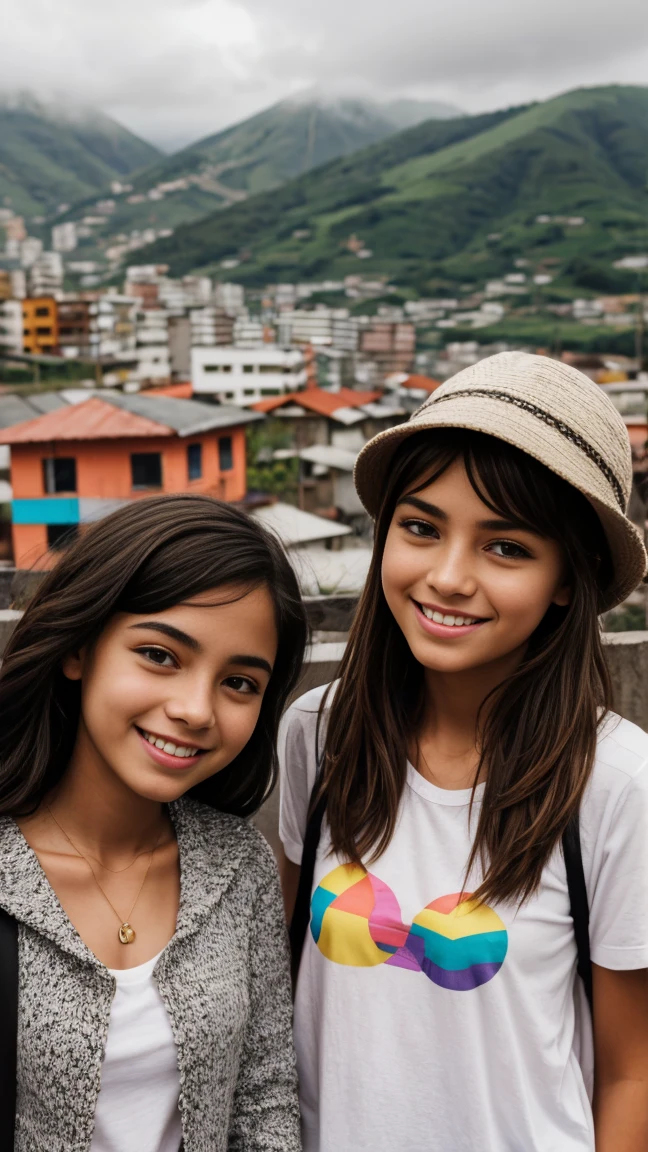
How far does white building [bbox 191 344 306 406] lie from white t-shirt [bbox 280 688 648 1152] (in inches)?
389

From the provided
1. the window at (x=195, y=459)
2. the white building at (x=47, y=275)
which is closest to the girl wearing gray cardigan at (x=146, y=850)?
the window at (x=195, y=459)

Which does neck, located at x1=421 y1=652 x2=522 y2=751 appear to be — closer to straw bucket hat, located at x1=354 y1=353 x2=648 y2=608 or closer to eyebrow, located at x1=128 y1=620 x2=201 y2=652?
straw bucket hat, located at x1=354 y1=353 x2=648 y2=608

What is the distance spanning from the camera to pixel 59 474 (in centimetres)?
1014

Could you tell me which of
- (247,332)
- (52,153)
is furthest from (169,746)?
(52,153)

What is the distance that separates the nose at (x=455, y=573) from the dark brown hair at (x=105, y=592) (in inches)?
9.7

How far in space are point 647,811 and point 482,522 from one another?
0.43 metres

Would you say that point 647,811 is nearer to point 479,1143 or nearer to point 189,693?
point 479,1143

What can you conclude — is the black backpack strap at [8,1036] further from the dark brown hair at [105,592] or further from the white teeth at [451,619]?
the white teeth at [451,619]

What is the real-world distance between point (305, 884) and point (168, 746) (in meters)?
0.36

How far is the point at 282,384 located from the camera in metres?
10.9

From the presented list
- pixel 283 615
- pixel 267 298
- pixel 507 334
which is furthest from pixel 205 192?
pixel 283 615

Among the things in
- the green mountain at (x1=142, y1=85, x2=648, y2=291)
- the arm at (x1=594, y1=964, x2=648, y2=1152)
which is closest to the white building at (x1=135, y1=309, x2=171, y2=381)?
the green mountain at (x1=142, y1=85, x2=648, y2=291)

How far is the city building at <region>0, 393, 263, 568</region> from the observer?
9.83m

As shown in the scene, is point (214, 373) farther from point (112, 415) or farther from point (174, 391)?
point (112, 415)
